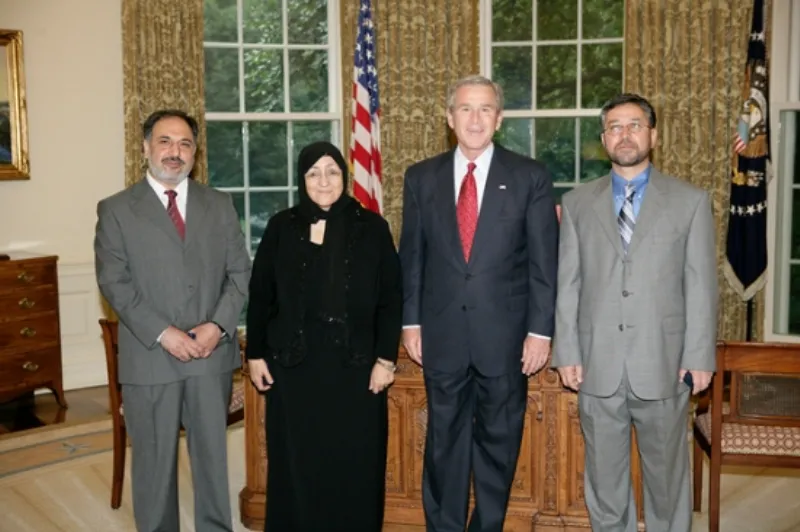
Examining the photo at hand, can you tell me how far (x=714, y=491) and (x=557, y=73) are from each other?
13.2 ft

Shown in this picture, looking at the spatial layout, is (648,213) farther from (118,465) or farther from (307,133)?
(307,133)

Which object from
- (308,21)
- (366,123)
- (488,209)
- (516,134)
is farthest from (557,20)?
(488,209)

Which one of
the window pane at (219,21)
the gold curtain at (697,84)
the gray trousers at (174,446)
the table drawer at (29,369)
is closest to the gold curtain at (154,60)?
the window pane at (219,21)

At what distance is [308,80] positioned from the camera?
715cm

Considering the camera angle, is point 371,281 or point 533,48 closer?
point 371,281

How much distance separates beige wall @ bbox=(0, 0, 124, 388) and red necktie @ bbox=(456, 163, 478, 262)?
4.02 meters

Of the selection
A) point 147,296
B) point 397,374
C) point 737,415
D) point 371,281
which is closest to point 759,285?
point 737,415

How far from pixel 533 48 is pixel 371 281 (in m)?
4.22

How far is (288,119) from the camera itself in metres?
7.11

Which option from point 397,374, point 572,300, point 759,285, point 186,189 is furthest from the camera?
point 759,285

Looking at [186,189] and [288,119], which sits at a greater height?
[288,119]

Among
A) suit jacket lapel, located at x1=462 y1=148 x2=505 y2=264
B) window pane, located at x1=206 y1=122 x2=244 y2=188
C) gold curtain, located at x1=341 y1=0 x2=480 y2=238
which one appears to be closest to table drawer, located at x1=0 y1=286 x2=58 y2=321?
window pane, located at x1=206 y1=122 x2=244 y2=188

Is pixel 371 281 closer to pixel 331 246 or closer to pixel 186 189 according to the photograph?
pixel 331 246

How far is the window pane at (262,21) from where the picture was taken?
6.99m
